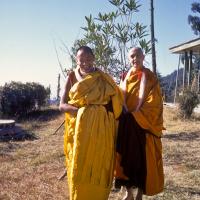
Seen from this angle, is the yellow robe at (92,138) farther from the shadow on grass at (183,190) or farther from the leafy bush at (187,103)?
the leafy bush at (187,103)

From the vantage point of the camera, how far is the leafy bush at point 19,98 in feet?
61.5

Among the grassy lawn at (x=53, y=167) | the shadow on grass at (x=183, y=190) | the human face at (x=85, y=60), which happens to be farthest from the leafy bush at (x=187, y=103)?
the human face at (x=85, y=60)

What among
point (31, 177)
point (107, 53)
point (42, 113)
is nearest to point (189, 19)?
point (42, 113)

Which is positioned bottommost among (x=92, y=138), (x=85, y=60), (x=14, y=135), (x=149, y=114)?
(x=14, y=135)

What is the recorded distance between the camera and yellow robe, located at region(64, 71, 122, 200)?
4.73 m

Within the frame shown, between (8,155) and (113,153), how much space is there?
4529 mm

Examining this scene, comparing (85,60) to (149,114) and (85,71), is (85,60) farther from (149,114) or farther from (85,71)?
(149,114)

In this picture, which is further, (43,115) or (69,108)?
(43,115)

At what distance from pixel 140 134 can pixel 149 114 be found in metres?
0.26

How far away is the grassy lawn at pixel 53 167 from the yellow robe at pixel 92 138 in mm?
973

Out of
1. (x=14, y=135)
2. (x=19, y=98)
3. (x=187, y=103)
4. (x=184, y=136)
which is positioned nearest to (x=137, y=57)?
(x=184, y=136)

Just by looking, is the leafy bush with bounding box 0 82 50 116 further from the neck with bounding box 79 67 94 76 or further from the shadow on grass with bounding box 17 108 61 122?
the neck with bounding box 79 67 94 76

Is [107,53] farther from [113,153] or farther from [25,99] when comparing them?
[25,99]

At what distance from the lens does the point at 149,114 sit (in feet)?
16.9
